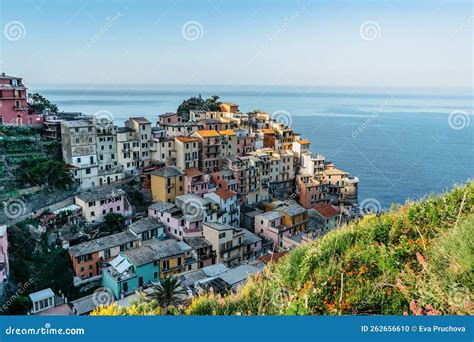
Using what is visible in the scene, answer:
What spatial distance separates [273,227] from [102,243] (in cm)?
746

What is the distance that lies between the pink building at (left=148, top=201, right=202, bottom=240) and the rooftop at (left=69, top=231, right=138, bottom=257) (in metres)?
1.86

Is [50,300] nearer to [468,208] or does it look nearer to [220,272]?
[220,272]

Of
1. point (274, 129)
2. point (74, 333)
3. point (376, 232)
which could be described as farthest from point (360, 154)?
point (74, 333)

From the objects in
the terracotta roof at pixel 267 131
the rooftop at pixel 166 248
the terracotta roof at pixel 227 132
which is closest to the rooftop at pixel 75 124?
the terracotta roof at pixel 227 132

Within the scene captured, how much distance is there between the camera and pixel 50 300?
1156 centimetres

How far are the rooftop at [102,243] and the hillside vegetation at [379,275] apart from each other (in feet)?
34.2

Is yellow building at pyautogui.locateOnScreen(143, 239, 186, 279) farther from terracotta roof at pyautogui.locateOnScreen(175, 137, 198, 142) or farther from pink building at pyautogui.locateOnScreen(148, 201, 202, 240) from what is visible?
terracotta roof at pyautogui.locateOnScreen(175, 137, 198, 142)

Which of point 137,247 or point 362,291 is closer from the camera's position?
point 362,291

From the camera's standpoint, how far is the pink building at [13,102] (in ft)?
60.3

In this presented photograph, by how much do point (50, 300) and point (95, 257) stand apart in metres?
2.38

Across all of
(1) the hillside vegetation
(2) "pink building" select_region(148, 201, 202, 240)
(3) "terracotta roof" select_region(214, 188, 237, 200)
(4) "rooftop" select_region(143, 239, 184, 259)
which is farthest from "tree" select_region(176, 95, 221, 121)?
(1) the hillside vegetation

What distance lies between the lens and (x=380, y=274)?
383cm

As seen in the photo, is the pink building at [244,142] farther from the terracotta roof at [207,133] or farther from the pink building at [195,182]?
the pink building at [195,182]

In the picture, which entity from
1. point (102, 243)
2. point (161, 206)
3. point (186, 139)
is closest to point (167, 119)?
A: point (186, 139)
